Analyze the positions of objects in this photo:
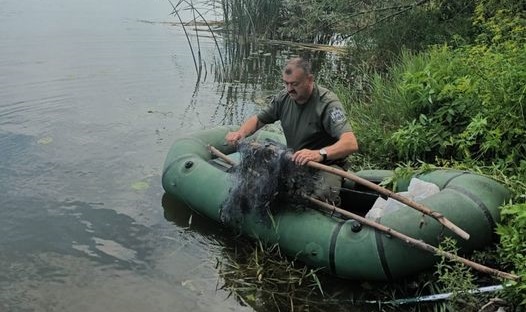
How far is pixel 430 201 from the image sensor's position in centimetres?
365

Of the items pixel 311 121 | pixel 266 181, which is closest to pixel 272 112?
pixel 311 121

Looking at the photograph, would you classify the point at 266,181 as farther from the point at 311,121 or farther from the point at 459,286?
the point at 459,286

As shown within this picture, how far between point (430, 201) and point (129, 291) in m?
2.10

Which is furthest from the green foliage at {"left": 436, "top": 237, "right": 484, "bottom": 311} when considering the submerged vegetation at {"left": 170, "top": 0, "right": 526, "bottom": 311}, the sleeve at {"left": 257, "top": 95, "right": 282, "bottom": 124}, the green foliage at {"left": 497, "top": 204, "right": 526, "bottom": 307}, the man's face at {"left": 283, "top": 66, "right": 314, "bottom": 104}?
the sleeve at {"left": 257, "top": 95, "right": 282, "bottom": 124}

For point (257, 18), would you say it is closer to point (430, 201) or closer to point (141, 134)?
point (141, 134)

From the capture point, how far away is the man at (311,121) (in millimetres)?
4062

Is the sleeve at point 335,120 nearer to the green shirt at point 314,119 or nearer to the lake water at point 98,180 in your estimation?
the green shirt at point 314,119

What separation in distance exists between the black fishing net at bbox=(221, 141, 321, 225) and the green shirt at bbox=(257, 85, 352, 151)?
1.11ft

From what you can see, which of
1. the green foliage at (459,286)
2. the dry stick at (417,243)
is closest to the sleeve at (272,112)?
the dry stick at (417,243)

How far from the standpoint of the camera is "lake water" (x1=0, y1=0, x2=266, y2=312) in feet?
12.8

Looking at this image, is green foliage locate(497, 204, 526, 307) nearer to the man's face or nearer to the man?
the man

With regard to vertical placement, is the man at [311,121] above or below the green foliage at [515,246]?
above

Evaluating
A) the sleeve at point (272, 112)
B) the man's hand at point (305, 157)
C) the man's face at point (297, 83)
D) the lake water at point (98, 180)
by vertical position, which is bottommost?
the lake water at point (98, 180)

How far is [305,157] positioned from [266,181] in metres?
0.34
